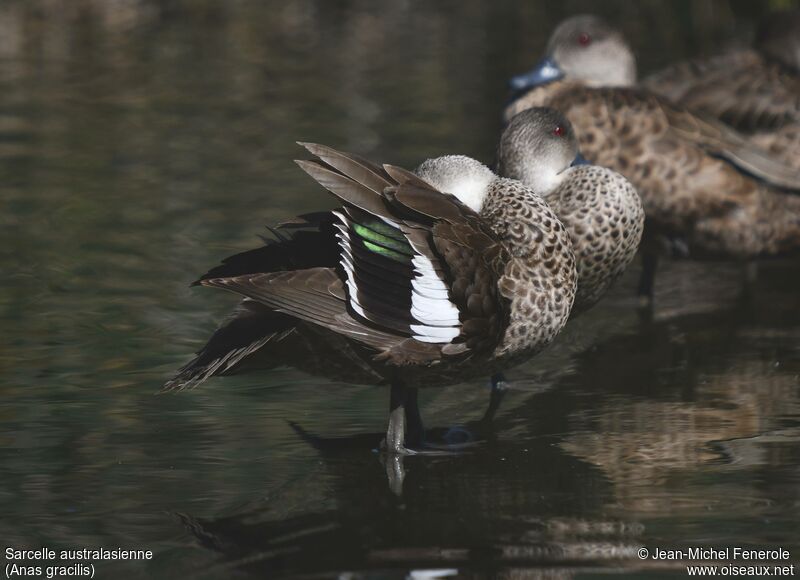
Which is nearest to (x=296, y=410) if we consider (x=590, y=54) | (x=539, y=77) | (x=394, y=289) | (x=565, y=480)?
(x=394, y=289)

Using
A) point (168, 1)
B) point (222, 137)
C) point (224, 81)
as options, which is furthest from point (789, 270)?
point (168, 1)

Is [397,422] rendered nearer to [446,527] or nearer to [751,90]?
[446,527]

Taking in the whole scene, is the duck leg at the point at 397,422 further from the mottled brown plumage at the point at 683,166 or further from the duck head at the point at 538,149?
the mottled brown plumage at the point at 683,166

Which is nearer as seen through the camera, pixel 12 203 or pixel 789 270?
pixel 789 270

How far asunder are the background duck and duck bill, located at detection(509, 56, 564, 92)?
0.72 meters

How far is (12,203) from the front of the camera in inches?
325

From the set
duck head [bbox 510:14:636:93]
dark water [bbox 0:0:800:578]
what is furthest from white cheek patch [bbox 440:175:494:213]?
duck head [bbox 510:14:636:93]

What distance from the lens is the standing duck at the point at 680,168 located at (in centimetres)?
669

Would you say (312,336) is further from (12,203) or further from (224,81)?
(224,81)

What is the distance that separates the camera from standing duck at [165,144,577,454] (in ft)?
14.6

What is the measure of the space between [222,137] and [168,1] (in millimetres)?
7142

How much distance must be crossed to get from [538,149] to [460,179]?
634mm

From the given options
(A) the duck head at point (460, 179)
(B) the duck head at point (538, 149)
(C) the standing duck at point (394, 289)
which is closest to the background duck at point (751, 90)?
(B) the duck head at point (538, 149)

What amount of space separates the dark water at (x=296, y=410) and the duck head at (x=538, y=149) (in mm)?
791
